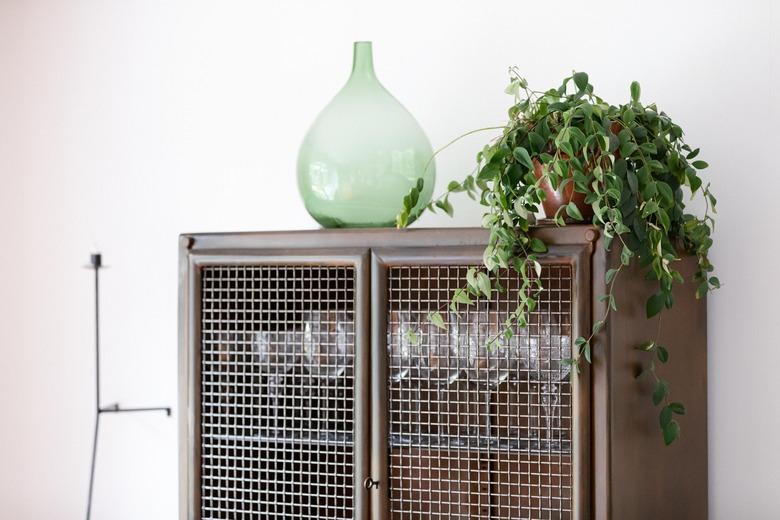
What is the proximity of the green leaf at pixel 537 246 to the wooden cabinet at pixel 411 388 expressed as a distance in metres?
0.02

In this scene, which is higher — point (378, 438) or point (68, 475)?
point (378, 438)

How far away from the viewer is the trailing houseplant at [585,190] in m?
1.48

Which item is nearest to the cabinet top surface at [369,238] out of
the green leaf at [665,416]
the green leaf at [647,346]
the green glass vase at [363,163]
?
the green glass vase at [363,163]

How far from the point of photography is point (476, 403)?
1.61m

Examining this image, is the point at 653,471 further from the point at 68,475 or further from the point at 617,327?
the point at 68,475

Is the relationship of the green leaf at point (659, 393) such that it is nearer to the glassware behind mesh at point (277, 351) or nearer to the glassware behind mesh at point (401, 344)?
the glassware behind mesh at point (401, 344)

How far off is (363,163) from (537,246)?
0.42m

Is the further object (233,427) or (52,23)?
(52,23)

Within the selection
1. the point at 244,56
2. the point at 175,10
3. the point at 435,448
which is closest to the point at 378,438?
the point at 435,448

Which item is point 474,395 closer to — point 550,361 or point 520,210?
point 550,361

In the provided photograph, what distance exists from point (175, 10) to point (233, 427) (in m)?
1.26

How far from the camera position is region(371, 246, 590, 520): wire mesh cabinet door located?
1544 mm

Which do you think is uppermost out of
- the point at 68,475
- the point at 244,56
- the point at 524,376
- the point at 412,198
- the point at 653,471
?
the point at 244,56

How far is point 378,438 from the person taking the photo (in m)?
1.65
